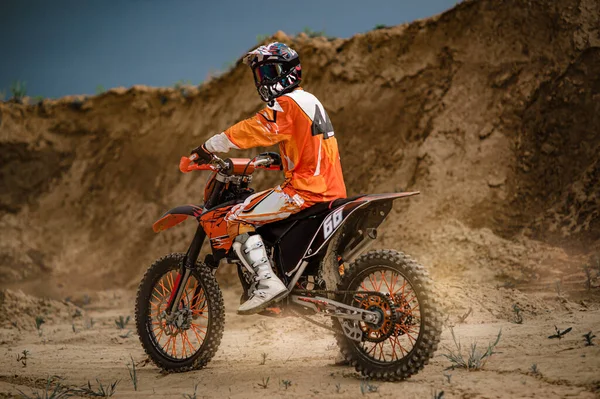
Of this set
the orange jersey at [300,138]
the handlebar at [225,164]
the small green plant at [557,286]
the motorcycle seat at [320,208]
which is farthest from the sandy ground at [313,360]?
the handlebar at [225,164]

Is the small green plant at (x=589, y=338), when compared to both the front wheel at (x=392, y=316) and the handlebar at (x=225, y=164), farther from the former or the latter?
the handlebar at (x=225, y=164)

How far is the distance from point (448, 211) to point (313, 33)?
17.9ft

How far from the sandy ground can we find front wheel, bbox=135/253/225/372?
180mm

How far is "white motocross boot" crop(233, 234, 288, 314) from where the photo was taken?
5.09 metres

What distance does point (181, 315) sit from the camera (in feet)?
19.4

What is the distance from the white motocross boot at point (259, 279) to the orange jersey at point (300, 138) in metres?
0.59

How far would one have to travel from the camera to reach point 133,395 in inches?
192

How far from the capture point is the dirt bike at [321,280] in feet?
15.5

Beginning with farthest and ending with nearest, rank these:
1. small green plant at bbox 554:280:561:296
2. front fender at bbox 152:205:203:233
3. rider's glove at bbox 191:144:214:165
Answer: small green plant at bbox 554:280:561:296 → front fender at bbox 152:205:203:233 → rider's glove at bbox 191:144:214:165

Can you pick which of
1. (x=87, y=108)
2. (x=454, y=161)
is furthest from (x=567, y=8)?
(x=87, y=108)

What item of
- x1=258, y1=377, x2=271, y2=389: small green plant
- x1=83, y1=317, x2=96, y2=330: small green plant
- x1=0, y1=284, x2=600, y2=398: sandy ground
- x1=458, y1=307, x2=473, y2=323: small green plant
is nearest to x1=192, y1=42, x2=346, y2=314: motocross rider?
x1=258, y1=377, x2=271, y2=389: small green plant

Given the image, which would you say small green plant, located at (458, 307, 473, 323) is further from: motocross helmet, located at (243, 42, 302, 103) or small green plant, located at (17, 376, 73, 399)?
small green plant, located at (17, 376, 73, 399)

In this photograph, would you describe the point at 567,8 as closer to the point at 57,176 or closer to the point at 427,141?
the point at 427,141

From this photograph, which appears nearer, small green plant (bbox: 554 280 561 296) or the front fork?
the front fork
